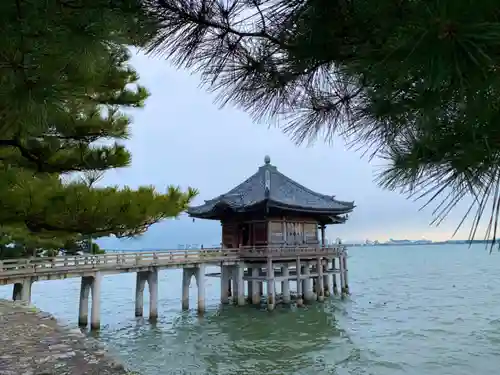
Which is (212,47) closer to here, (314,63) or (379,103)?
(314,63)

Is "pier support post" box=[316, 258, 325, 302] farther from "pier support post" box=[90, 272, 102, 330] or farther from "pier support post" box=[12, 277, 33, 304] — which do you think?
"pier support post" box=[12, 277, 33, 304]

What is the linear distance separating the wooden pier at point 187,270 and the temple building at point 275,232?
49mm

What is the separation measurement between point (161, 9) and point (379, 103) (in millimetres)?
1198

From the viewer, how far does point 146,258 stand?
1606 centimetres

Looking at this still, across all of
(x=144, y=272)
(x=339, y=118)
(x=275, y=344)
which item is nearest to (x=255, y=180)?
(x=144, y=272)

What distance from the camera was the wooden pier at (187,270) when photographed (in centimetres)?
1287

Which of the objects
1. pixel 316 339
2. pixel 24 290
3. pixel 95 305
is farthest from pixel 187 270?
pixel 316 339

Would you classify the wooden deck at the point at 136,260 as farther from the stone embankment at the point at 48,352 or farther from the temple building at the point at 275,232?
the stone embankment at the point at 48,352

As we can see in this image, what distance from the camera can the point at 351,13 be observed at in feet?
6.81

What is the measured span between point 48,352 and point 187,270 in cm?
1295

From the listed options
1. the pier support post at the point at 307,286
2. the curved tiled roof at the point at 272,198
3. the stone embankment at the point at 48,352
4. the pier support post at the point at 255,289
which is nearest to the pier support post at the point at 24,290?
the stone embankment at the point at 48,352

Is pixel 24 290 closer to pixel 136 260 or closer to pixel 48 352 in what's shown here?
pixel 136 260

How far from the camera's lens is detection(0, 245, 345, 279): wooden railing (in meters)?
12.5

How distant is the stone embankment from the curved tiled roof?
1174 cm
